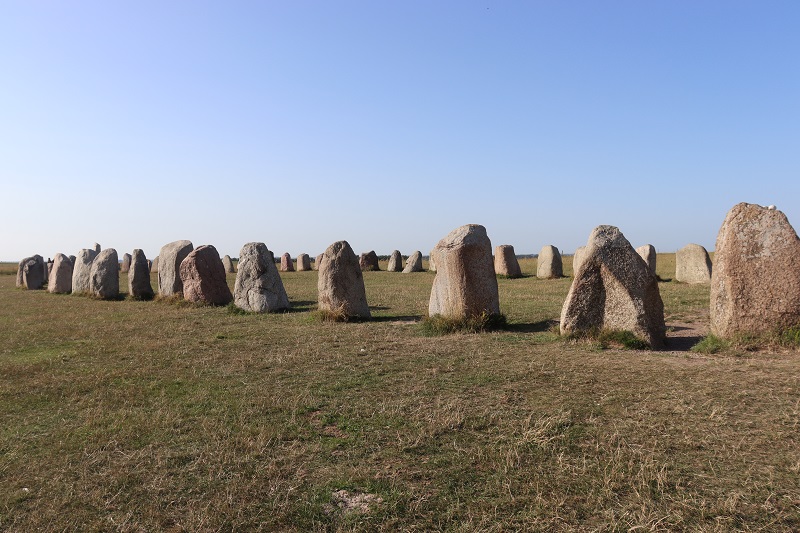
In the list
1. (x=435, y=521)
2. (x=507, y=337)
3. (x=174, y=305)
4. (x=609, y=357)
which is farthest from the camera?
(x=174, y=305)

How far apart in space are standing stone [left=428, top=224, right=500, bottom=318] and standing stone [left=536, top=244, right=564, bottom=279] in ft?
48.2

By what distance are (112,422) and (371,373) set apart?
9.22ft

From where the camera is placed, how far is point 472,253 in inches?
399

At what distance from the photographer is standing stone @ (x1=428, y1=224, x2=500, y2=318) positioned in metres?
10.1

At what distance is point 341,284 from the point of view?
1203 centimetres

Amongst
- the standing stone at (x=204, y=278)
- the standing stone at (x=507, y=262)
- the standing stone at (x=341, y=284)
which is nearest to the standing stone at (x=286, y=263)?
the standing stone at (x=507, y=262)

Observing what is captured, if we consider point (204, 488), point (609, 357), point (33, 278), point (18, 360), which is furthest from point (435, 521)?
point (33, 278)

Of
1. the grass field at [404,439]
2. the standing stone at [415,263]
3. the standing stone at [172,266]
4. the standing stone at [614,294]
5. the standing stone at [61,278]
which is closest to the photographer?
the grass field at [404,439]

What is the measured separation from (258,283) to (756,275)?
10.2 m

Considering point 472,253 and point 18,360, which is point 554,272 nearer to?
point 472,253

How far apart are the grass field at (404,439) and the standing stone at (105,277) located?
10364mm

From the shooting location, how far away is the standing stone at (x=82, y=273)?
66.6ft

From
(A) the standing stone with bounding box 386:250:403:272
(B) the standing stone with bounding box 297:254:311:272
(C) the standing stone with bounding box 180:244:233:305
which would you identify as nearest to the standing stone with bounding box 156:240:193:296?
(C) the standing stone with bounding box 180:244:233:305

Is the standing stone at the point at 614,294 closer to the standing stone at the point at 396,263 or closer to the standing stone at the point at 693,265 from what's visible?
the standing stone at the point at 693,265
